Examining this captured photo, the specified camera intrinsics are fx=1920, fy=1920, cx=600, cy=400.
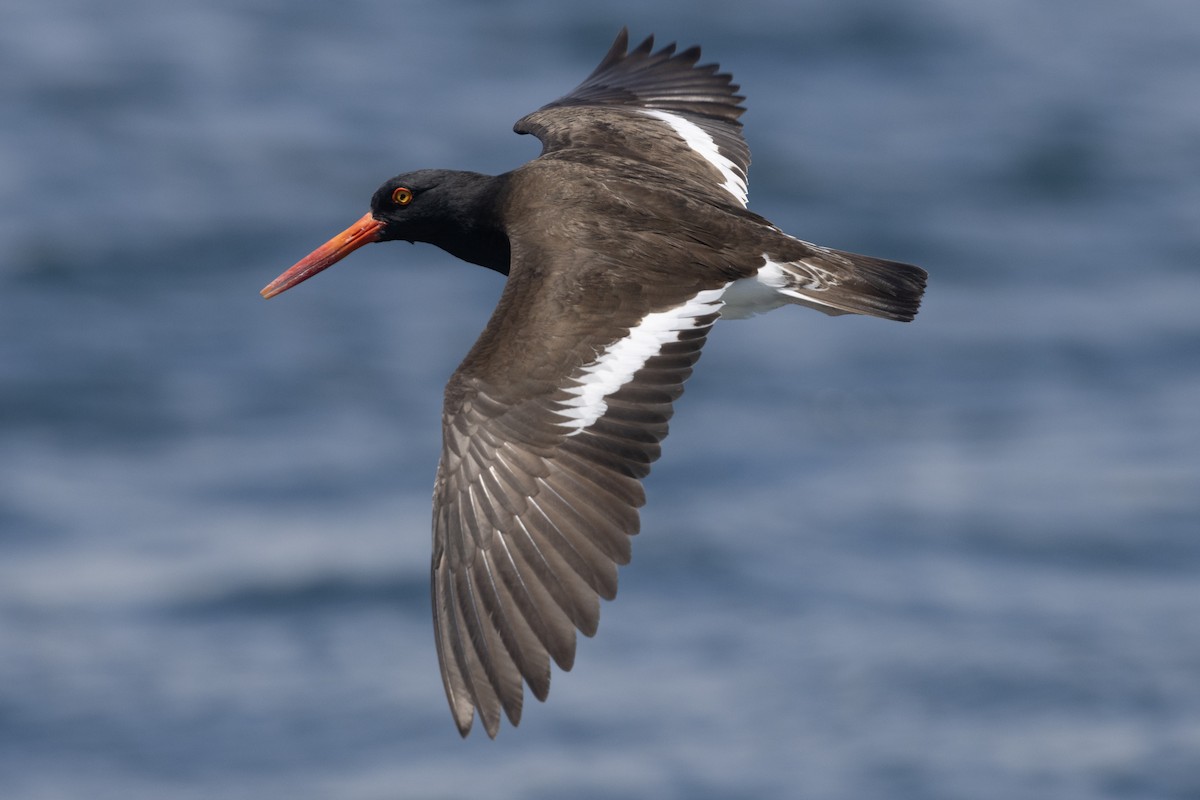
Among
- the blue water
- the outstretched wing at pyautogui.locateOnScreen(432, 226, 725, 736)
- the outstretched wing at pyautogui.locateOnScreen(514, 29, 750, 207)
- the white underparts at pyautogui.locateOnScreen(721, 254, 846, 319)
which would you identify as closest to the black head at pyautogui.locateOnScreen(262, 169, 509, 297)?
the outstretched wing at pyautogui.locateOnScreen(514, 29, 750, 207)

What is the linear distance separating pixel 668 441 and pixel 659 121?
1057cm

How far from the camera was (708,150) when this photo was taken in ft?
38.5

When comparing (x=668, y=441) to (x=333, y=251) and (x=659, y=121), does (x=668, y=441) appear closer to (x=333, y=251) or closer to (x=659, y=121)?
(x=659, y=121)

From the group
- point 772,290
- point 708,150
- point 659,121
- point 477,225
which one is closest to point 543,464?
point 772,290

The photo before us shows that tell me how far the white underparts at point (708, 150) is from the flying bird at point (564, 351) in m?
0.13

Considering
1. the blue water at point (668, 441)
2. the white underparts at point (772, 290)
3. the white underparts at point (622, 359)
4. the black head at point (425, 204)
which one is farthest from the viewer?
the blue water at point (668, 441)

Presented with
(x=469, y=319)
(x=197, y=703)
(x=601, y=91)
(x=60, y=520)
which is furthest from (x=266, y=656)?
(x=601, y=91)

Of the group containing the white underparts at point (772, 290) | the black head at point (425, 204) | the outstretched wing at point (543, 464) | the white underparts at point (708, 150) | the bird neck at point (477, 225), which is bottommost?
the outstretched wing at point (543, 464)

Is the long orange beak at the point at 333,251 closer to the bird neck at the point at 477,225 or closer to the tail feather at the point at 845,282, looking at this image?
the bird neck at the point at 477,225

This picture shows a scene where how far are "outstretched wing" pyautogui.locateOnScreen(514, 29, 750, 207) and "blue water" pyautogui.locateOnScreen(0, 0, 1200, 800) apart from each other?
843 centimetres

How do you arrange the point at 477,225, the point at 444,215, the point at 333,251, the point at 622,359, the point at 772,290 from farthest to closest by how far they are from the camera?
the point at 333,251, the point at 444,215, the point at 477,225, the point at 772,290, the point at 622,359

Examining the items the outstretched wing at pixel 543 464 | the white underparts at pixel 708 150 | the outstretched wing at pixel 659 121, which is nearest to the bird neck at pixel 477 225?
the outstretched wing at pixel 659 121

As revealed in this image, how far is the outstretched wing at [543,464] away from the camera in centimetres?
794

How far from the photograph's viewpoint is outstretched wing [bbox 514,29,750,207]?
11.3 metres
